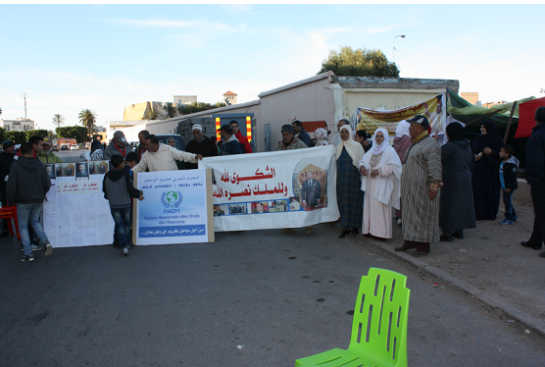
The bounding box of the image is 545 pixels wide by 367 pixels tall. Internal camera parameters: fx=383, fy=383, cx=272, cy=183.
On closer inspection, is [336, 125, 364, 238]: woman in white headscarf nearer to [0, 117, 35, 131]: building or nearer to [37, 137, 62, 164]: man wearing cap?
[37, 137, 62, 164]: man wearing cap

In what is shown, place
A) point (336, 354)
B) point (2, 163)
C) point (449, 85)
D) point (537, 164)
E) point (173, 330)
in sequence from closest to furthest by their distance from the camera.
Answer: point (336, 354)
point (173, 330)
point (537, 164)
point (2, 163)
point (449, 85)

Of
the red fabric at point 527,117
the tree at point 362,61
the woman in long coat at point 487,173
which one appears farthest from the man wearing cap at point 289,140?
the tree at point 362,61

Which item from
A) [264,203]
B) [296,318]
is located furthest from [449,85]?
[296,318]

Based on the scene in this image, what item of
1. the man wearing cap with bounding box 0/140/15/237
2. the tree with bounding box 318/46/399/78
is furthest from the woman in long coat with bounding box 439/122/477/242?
the tree with bounding box 318/46/399/78

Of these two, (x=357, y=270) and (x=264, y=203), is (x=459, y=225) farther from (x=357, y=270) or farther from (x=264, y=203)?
(x=264, y=203)

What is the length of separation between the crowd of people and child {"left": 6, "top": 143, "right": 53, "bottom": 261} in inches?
0.5

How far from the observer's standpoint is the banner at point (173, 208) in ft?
21.9

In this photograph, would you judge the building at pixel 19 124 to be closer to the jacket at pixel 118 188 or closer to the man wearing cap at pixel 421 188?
the jacket at pixel 118 188

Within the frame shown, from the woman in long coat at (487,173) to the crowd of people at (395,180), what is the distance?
0.7 inches

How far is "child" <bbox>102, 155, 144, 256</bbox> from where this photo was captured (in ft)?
20.4

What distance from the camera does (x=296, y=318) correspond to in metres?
3.74

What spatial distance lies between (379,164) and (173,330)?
4.09m

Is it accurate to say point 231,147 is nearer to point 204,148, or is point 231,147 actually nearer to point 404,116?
point 204,148

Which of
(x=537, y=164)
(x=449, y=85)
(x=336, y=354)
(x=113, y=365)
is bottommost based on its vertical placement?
(x=113, y=365)
